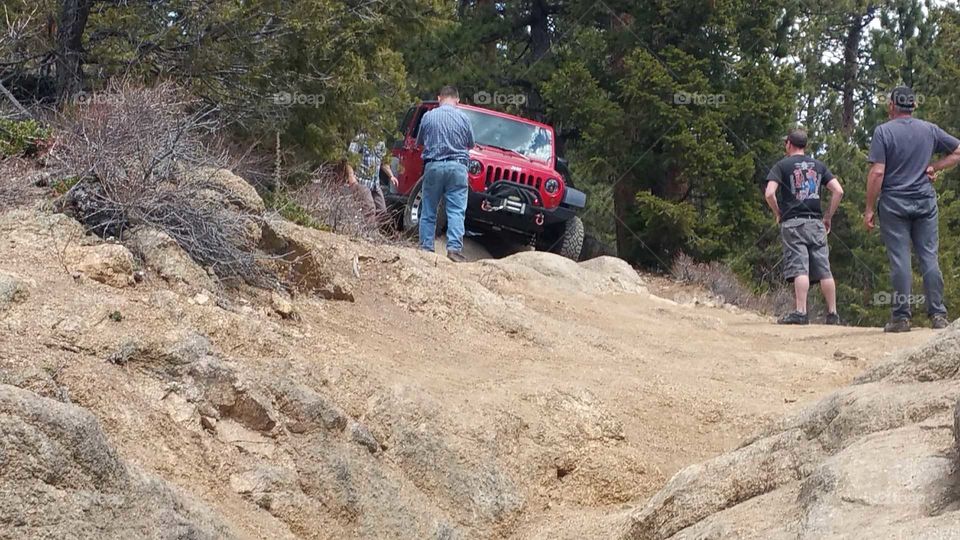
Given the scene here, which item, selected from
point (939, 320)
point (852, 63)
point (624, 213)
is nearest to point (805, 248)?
point (939, 320)

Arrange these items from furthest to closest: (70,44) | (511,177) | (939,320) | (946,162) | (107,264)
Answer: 1. (511,177)
2. (70,44)
3. (946,162)
4. (939,320)
5. (107,264)

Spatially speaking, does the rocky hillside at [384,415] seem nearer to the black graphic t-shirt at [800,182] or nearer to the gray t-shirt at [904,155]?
the gray t-shirt at [904,155]

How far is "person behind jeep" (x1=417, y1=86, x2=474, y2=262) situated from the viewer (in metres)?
9.82

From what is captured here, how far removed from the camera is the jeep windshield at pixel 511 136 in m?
14.1

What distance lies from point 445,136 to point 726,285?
660 cm

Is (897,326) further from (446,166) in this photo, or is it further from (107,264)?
(107,264)

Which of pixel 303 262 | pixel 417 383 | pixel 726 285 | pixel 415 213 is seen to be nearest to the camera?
pixel 417 383

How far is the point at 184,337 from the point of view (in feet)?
16.3

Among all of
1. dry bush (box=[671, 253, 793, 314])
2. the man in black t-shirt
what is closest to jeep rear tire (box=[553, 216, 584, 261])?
dry bush (box=[671, 253, 793, 314])

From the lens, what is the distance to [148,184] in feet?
20.0

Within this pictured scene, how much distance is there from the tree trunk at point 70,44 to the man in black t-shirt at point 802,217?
5771 mm

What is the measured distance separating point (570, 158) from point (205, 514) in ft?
59.5

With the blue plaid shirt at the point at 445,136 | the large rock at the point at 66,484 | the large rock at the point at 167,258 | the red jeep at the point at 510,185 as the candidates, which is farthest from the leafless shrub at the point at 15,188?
the red jeep at the point at 510,185

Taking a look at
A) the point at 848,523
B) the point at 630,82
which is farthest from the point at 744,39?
the point at 848,523
